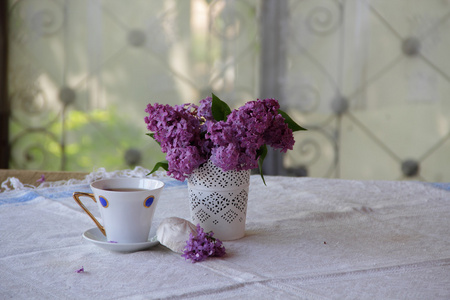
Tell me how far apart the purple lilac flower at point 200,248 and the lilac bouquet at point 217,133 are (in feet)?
0.40

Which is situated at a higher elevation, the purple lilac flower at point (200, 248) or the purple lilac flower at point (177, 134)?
the purple lilac flower at point (177, 134)

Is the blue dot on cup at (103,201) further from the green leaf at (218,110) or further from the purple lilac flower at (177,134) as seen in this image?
the green leaf at (218,110)

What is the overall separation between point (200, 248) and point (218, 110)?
244 mm

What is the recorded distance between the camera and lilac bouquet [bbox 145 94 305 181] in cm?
82

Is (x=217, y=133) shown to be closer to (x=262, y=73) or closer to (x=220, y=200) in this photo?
(x=220, y=200)

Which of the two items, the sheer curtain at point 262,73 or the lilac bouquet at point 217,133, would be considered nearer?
the lilac bouquet at point 217,133

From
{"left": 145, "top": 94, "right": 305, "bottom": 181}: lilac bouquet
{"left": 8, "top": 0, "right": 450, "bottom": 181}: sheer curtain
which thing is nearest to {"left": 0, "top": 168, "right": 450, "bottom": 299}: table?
{"left": 145, "top": 94, "right": 305, "bottom": 181}: lilac bouquet

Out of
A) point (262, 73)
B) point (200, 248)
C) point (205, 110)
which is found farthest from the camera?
point (262, 73)

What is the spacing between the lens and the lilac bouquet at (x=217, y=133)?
823 mm

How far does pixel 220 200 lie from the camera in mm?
899

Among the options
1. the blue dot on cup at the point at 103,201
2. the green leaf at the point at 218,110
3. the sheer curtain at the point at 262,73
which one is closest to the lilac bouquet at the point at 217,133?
the green leaf at the point at 218,110

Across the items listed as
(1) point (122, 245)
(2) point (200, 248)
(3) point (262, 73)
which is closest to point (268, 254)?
(2) point (200, 248)

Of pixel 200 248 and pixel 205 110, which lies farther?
pixel 205 110

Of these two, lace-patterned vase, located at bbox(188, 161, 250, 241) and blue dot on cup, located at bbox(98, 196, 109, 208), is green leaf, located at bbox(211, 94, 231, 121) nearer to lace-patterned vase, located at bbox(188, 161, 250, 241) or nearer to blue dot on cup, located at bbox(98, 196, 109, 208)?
lace-patterned vase, located at bbox(188, 161, 250, 241)
